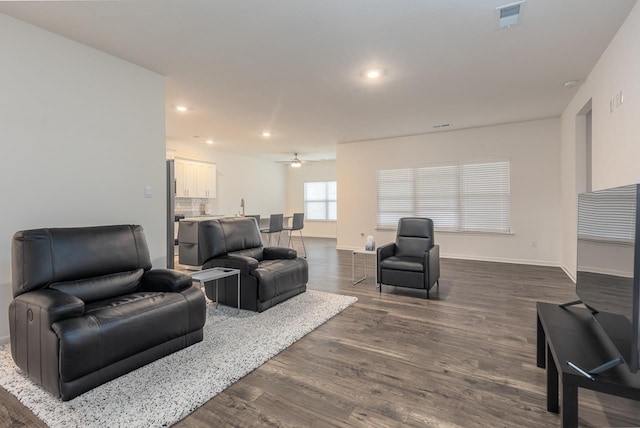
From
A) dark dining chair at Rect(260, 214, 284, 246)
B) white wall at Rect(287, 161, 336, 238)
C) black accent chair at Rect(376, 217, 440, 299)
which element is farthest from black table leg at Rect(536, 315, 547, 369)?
white wall at Rect(287, 161, 336, 238)

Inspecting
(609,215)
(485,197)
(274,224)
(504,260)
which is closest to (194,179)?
(274,224)

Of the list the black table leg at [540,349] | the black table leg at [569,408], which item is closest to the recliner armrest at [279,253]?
the black table leg at [540,349]

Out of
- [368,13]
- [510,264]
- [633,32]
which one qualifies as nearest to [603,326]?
[633,32]

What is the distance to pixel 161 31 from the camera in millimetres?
2777

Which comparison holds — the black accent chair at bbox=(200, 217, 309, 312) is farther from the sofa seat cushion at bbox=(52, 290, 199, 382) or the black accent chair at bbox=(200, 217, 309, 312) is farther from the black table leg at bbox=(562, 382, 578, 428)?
the black table leg at bbox=(562, 382, 578, 428)

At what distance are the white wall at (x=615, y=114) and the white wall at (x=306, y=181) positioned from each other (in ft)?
22.8

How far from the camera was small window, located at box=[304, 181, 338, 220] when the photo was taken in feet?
35.1

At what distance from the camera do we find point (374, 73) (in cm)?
365

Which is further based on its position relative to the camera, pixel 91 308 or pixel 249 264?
pixel 249 264

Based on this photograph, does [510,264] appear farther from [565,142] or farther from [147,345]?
[147,345]

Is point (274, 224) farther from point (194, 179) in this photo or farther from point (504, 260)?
point (504, 260)

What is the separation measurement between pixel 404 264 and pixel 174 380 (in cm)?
283

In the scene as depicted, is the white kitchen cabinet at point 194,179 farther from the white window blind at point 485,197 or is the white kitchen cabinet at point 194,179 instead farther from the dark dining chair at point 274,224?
the white window blind at point 485,197

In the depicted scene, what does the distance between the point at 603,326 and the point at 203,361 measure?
97.4 inches
